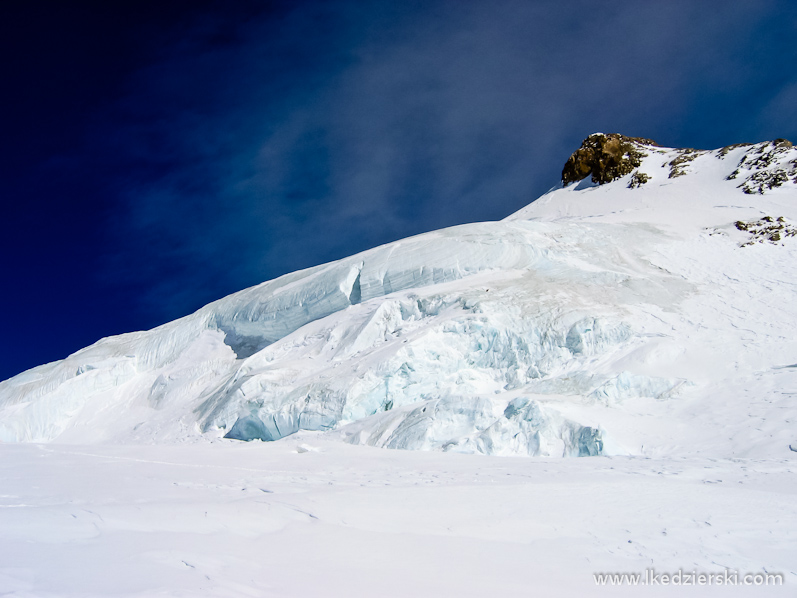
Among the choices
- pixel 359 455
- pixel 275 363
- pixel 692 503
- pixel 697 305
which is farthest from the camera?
pixel 275 363

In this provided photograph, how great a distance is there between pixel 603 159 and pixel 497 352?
29.1m

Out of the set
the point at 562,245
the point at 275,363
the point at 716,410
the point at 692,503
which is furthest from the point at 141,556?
the point at 562,245

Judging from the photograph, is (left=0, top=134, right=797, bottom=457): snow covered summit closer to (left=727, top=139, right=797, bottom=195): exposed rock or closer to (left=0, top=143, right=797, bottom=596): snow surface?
(left=0, top=143, right=797, bottom=596): snow surface

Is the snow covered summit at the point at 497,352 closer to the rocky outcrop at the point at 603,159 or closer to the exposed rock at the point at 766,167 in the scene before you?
the exposed rock at the point at 766,167

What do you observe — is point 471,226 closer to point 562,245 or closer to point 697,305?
point 562,245

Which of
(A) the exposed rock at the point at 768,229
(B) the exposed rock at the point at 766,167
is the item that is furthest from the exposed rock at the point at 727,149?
(A) the exposed rock at the point at 768,229

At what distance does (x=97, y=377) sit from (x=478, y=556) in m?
23.9

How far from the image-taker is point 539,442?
11.4 meters

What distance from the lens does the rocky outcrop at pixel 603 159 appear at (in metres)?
39.8

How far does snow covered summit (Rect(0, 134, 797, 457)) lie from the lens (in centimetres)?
1193

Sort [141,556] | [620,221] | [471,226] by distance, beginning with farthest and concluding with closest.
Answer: [620,221] < [471,226] < [141,556]

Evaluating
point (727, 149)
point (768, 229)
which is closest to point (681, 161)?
point (727, 149)

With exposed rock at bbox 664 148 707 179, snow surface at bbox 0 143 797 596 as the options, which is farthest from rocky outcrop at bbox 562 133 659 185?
snow surface at bbox 0 143 797 596

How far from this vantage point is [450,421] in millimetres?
12719
